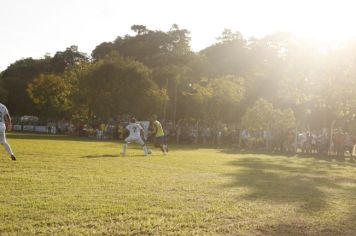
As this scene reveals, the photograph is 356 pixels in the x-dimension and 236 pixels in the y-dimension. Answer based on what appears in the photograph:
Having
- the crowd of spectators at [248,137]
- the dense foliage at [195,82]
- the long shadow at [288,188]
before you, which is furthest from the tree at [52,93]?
the long shadow at [288,188]

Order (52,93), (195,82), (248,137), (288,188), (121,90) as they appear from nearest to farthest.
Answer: (288,188) → (248,137) → (121,90) → (195,82) → (52,93)

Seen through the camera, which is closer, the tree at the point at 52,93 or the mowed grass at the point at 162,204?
the mowed grass at the point at 162,204

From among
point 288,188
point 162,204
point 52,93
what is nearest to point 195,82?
point 52,93

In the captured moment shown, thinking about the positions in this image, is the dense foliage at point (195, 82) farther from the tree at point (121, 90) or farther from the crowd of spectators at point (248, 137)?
the crowd of spectators at point (248, 137)

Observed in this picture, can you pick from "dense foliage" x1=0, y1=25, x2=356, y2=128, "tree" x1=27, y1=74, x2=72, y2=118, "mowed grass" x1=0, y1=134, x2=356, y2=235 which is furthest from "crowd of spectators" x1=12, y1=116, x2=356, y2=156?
"mowed grass" x1=0, y1=134, x2=356, y2=235

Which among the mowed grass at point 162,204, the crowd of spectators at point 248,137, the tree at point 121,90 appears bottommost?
the mowed grass at point 162,204

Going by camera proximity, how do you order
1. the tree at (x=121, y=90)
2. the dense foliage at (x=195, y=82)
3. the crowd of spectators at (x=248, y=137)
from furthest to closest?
the tree at (x=121, y=90) < the dense foliage at (x=195, y=82) < the crowd of spectators at (x=248, y=137)

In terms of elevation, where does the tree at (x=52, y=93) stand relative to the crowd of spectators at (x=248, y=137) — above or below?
above

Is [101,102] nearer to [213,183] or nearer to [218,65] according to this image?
[218,65]

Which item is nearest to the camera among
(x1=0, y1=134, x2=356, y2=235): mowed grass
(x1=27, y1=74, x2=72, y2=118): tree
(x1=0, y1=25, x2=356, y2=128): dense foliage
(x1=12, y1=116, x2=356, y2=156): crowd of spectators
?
(x1=0, y1=134, x2=356, y2=235): mowed grass

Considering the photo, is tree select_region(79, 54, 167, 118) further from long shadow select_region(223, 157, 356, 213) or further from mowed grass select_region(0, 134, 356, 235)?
mowed grass select_region(0, 134, 356, 235)

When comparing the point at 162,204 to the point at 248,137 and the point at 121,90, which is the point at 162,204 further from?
the point at 121,90

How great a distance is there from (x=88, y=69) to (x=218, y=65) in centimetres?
2267

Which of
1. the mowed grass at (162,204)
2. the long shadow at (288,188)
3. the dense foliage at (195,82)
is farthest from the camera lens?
the dense foliage at (195,82)
